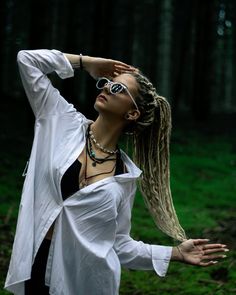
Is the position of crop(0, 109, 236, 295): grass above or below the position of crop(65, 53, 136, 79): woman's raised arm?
below

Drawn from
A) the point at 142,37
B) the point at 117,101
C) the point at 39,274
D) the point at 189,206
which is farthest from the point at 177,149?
the point at 142,37

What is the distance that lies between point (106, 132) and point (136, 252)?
638 mm

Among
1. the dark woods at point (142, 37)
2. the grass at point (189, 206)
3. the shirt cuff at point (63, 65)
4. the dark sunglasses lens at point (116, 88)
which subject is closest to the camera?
the dark sunglasses lens at point (116, 88)

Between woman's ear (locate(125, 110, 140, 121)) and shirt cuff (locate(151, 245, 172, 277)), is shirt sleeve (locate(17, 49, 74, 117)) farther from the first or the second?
shirt cuff (locate(151, 245, 172, 277))

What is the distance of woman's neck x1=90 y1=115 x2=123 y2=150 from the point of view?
303 centimetres

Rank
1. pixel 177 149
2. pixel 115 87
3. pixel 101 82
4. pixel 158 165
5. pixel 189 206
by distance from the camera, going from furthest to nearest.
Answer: pixel 177 149 → pixel 189 206 → pixel 158 165 → pixel 101 82 → pixel 115 87

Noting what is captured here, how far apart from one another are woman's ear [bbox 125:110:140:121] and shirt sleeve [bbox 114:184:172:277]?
373 millimetres

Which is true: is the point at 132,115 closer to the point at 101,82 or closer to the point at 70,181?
the point at 101,82

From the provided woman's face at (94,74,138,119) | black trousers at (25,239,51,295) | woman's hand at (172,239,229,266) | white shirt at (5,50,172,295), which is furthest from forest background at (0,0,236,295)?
woman's face at (94,74,138,119)

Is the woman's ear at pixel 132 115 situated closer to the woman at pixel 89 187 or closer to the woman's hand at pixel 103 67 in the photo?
the woman at pixel 89 187

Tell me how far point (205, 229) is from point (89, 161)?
479 cm

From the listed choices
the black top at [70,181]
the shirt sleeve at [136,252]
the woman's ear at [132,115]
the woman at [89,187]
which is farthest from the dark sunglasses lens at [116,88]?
the shirt sleeve at [136,252]

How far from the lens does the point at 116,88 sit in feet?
9.83

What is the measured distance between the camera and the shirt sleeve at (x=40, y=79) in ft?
9.91
